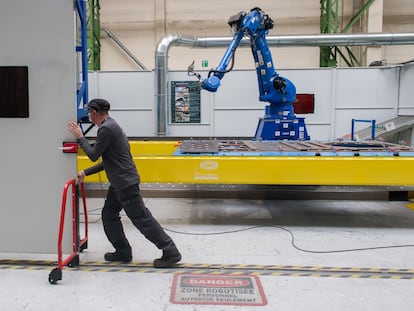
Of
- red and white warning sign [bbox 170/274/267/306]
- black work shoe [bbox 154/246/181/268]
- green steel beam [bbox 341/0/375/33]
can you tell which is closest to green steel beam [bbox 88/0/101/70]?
green steel beam [bbox 341/0/375/33]

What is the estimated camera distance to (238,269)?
3.23 m

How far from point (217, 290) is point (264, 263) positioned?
2.47 feet

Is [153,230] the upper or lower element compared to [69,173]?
lower

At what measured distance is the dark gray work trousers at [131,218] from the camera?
309cm

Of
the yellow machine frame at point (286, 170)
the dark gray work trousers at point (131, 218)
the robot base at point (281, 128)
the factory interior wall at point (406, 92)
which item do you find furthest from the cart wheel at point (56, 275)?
the factory interior wall at point (406, 92)

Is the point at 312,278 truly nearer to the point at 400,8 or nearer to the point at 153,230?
the point at 153,230

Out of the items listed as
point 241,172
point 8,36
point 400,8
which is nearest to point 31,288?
point 8,36

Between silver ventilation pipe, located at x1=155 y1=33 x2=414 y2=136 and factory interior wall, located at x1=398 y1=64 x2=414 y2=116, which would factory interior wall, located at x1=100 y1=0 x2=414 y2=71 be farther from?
factory interior wall, located at x1=398 y1=64 x2=414 y2=116

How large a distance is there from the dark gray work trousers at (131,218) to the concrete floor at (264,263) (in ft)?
0.83

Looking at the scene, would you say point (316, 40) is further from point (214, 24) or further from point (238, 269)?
point (238, 269)

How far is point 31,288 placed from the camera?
111 inches

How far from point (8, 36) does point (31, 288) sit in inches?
83.1

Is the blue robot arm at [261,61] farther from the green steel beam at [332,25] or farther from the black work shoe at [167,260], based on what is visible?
the green steel beam at [332,25]

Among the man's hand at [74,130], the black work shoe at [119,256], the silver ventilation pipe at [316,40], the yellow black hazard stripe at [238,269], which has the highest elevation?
the silver ventilation pipe at [316,40]
